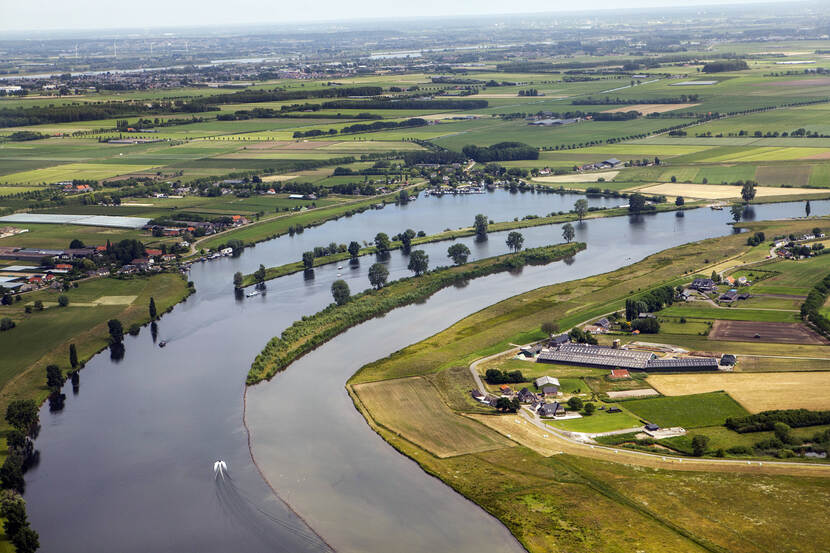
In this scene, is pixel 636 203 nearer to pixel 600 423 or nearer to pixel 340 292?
pixel 340 292

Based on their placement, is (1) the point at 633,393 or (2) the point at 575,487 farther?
(1) the point at 633,393

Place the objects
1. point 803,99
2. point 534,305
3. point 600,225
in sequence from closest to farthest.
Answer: point 534,305
point 600,225
point 803,99

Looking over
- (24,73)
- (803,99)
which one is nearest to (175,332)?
(803,99)

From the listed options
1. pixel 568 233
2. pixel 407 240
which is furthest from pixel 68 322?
pixel 568 233

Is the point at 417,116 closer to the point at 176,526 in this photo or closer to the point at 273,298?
the point at 273,298

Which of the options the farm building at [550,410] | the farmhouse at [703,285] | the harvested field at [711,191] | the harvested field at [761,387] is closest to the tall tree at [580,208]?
the harvested field at [711,191]

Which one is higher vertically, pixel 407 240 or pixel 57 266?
pixel 407 240

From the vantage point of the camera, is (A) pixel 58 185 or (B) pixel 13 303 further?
(A) pixel 58 185
